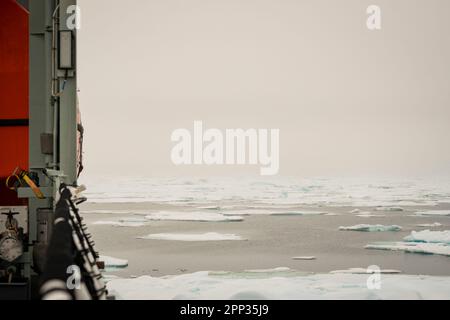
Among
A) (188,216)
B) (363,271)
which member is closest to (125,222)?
(188,216)

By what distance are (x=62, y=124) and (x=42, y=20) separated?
85 cm

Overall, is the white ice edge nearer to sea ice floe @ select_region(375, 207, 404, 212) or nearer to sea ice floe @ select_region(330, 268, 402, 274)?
sea ice floe @ select_region(330, 268, 402, 274)

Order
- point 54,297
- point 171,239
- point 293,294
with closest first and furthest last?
point 54,297, point 293,294, point 171,239

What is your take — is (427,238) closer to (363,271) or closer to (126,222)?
(363,271)

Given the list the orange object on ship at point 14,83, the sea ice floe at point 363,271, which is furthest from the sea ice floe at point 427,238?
the orange object on ship at point 14,83

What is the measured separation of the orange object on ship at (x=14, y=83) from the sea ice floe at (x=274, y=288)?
1298cm

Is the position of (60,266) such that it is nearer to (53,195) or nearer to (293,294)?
(53,195)

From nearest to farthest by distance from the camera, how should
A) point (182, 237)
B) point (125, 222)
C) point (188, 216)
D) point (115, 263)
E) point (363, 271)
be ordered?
point (363, 271) → point (115, 263) → point (182, 237) → point (125, 222) → point (188, 216)

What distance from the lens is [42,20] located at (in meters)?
4.57

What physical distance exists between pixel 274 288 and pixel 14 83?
18211 mm

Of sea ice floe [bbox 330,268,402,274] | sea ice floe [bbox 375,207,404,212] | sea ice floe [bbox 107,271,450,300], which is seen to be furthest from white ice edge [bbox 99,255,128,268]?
sea ice floe [bbox 375,207,404,212]

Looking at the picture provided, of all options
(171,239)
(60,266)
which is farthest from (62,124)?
(171,239)

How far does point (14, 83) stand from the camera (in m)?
4.66

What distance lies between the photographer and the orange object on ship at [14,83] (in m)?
4.61
